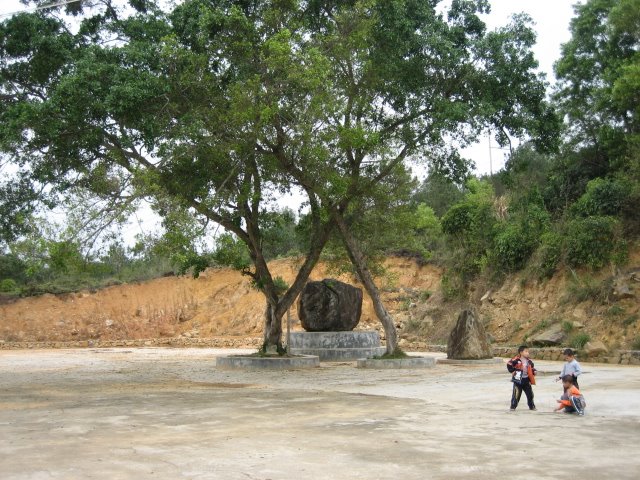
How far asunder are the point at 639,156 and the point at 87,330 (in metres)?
36.9

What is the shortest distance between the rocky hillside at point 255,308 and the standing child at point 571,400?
15992mm

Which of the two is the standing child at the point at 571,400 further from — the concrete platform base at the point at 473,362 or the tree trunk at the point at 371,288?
the concrete platform base at the point at 473,362

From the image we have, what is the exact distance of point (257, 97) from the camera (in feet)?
60.0

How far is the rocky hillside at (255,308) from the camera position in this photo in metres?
27.7

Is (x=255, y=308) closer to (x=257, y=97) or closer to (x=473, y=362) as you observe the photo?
(x=473, y=362)

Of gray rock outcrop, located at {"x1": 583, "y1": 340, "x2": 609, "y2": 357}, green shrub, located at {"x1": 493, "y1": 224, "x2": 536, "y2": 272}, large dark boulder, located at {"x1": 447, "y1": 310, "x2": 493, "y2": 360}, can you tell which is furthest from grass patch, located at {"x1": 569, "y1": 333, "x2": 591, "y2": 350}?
green shrub, located at {"x1": 493, "y1": 224, "x2": 536, "y2": 272}

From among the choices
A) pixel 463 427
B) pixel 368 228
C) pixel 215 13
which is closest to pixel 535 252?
pixel 368 228

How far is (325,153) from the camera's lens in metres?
19.0

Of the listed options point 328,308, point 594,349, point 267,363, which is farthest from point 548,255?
point 267,363

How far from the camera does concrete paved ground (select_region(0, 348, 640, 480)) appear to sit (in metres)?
6.81

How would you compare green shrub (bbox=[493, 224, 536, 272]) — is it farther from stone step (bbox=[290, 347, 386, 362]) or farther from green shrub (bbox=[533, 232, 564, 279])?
stone step (bbox=[290, 347, 386, 362])

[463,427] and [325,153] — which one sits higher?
[325,153]

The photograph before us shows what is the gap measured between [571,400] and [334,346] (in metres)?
16.8

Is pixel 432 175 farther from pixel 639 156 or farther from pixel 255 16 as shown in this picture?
pixel 639 156
